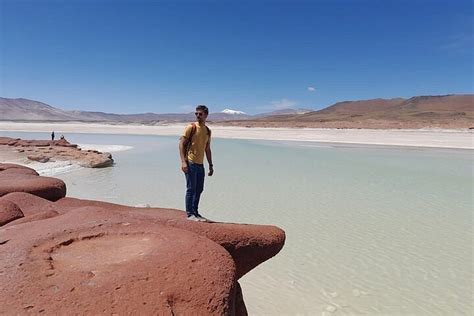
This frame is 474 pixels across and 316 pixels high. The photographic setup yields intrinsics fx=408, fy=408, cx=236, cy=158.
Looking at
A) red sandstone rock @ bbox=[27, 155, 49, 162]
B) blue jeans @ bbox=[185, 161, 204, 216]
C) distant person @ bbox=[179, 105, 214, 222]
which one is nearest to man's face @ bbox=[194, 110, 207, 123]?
distant person @ bbox=[179, 105, 214, 222]

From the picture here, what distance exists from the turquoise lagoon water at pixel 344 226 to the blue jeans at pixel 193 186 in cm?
127

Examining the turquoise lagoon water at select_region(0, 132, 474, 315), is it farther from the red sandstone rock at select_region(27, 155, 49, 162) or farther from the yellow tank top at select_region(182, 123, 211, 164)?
the red sandstone rock at select_region(27, 155, 49, 162)

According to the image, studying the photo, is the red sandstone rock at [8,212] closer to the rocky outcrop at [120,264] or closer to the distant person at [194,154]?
the rocky outcrop at [120,264]

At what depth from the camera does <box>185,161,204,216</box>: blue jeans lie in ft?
16.4

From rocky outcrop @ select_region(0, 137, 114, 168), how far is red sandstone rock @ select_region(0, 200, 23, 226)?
13649 millimetres

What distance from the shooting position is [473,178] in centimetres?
1494

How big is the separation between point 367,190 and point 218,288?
10.3 m

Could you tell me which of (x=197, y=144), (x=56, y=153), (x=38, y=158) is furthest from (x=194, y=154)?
(x=56, y=153)

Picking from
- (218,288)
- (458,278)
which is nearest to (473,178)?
(458,278)

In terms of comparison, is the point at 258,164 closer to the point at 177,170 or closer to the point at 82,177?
the point at 177,170

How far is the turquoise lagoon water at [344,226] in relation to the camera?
198 inches

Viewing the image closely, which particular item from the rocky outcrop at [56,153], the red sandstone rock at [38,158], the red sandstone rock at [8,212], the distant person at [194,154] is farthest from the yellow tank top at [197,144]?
the red sandstone rock at [38,158]

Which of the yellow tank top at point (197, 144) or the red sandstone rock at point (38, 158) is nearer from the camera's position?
the yellow tank top at point (197, 144)

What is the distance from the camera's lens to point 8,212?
4.00 m
